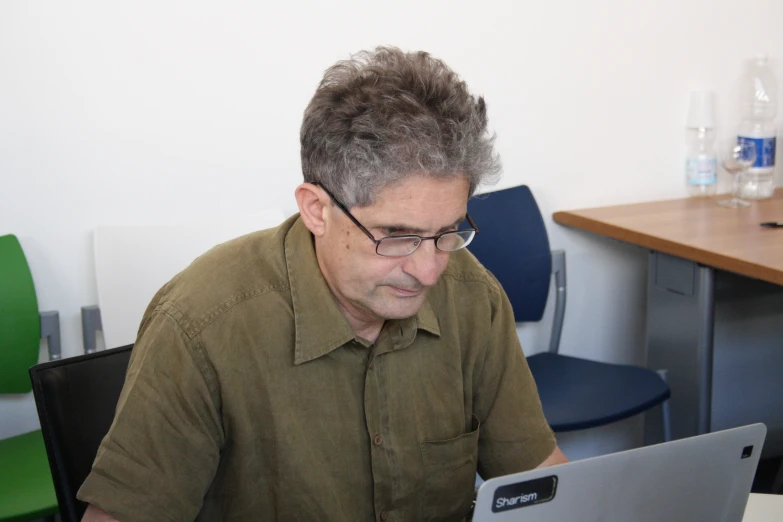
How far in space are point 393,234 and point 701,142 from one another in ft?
6.84

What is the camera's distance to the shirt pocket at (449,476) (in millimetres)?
1279

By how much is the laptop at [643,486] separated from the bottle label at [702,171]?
2.16m

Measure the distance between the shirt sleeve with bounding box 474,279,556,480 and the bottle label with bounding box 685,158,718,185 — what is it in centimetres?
179

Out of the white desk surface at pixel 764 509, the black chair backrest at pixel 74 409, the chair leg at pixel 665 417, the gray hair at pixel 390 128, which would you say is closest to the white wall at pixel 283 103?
the chair leg at pixel 665 417

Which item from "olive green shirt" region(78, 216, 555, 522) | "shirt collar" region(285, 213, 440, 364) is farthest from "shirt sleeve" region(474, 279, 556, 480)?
"shirt collar" region(285, 213, 440, 364)

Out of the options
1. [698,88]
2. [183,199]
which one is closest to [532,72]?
[698,88]

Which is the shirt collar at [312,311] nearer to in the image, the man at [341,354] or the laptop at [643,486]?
the man at [341,354]

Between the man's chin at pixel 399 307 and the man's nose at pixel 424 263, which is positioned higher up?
the man's nose at pixel 424 263

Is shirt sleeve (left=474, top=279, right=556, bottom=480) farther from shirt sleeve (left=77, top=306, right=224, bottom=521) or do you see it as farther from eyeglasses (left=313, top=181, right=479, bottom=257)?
shirt sleeve (left=77, top=306, right=224, bottom=521)

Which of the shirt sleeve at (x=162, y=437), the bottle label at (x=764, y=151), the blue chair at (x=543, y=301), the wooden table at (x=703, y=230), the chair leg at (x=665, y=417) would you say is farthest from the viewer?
the bottle label at (x=764, y=151)

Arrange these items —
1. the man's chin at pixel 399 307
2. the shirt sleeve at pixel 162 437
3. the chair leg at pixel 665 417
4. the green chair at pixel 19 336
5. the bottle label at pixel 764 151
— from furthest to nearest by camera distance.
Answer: the bottle label at pixel 764 151
the chair leg at pixel 665 417
the green chair at pixel 19 336
the man's chin at pixel 399 307
the shirt sleeve at pixel 162 437

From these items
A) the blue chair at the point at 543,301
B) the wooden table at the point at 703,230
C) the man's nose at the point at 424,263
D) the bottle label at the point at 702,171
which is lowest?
the blue chair at the point at 543,301

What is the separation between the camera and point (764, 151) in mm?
2832

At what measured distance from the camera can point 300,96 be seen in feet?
7.90
